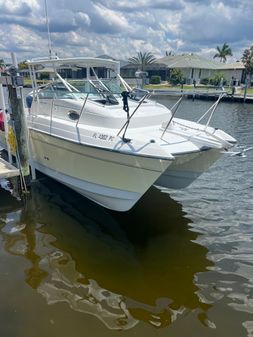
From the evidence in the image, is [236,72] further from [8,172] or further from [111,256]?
[111,256]

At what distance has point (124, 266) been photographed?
207 inches

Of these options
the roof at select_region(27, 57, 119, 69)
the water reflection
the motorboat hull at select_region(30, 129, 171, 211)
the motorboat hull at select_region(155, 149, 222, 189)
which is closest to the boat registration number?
the motorboat hull at select_region(30, 129, 171, 211)

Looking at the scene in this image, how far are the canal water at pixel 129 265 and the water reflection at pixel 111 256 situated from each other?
0.02 meters

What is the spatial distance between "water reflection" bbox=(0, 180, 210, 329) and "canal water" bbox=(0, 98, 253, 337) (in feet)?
0.05

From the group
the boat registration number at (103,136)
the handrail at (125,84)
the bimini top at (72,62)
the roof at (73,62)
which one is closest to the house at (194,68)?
the handrail at (125,84)

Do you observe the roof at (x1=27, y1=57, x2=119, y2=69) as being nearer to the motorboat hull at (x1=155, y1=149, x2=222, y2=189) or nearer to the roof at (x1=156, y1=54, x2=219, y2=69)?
the motorboat hull at (x1=155, y1=149, x2=222, y2=189)

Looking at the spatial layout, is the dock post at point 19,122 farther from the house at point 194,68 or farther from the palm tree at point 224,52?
the palm tree at point 224,52

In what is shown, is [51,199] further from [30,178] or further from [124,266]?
[124,266]

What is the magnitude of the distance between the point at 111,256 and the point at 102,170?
1619 millimetres

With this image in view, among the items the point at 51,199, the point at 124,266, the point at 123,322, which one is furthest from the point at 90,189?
the point at 123,322

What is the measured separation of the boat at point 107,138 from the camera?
18.6ft

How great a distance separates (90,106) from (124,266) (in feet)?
11.4

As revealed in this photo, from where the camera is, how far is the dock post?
25.8 ft

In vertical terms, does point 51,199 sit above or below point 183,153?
below
